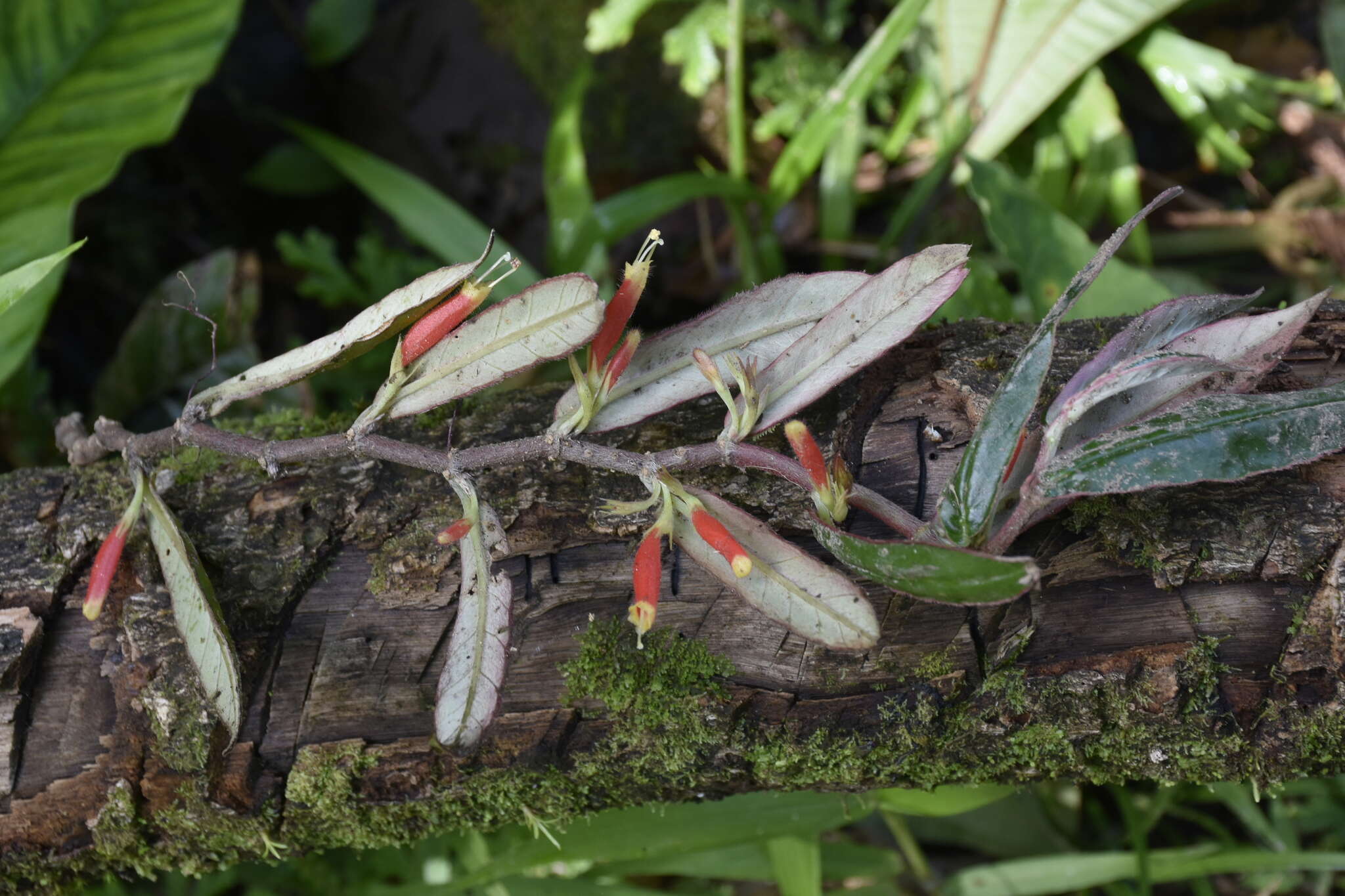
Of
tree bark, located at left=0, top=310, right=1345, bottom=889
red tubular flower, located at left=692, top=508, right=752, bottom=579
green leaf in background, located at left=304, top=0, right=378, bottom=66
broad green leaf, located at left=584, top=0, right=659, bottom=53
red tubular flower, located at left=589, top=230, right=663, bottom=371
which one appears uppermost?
green leaf in background, located at left=304, top=0, right=378, bottom=66

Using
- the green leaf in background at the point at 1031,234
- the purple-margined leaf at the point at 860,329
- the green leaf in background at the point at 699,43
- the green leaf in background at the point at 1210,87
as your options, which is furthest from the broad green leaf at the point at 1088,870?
the green leaf in background at the point at 699,43

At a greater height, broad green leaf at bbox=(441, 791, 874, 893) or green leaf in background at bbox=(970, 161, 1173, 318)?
green leaf in background at bbox=(970, 161, 1173, 318)

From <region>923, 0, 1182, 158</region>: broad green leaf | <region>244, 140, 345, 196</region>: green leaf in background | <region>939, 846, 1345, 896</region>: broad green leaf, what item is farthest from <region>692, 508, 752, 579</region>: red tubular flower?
<region>244, 140, 345, 196</region>: green leaf in background

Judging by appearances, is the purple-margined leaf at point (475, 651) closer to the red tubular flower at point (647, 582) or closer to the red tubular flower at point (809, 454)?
the red tubular flower at point (647, 582)

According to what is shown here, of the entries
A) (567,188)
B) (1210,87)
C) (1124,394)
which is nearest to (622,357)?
(1124,394)

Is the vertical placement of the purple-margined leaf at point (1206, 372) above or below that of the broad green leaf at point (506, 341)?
below

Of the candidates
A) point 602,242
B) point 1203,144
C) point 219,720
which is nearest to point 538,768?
point 219,720

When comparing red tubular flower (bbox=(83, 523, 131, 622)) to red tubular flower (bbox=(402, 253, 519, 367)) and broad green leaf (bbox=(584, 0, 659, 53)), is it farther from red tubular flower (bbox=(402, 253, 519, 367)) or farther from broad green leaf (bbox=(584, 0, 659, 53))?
broad green leaf (bbox=(584, 0, 659, 53))
